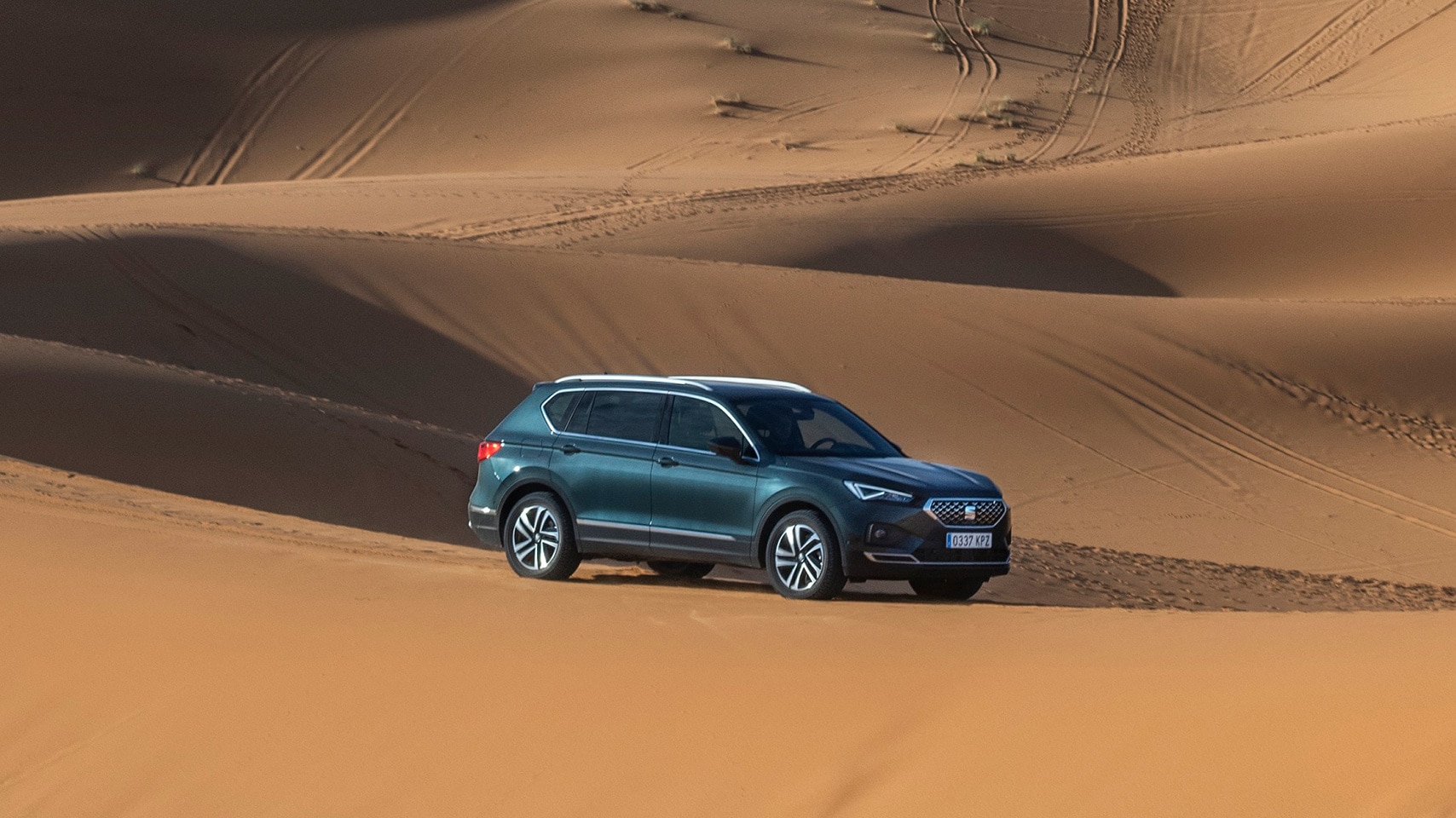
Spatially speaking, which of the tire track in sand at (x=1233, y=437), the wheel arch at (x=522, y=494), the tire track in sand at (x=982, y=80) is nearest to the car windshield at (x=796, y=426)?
the wheel arch at (x=522, y=494)

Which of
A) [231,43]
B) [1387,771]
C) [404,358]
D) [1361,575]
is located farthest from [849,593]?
[231,43]

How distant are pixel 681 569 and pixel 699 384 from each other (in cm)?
167

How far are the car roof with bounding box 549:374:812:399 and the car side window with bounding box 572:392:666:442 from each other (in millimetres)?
78

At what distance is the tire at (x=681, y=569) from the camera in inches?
472

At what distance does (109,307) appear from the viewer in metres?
21.7

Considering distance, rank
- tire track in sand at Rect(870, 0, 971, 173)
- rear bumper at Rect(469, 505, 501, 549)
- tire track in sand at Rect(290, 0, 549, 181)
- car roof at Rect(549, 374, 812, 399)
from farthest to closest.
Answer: tire track in sand at Rect(290, 0, 549, 181) → tire track in sand at Rect(870, 0, 971, 173) → rear bumper at Rect(469, 505, 501, 549) → car roof at Rect(549, 374, 812, 399)

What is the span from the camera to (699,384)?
11.1 meters

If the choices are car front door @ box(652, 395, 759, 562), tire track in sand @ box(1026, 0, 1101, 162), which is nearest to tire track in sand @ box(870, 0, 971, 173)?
tire track in sand @ box(1026, 0, 1101, 162)

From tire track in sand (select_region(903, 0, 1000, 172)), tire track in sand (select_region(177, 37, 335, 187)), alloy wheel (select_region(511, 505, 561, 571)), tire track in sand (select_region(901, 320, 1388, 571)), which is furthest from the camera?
tire track in sand (select_region(177, 37, 335, 187))

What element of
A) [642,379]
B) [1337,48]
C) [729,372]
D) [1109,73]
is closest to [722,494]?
[642,379]

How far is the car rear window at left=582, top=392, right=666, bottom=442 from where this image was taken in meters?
11.2

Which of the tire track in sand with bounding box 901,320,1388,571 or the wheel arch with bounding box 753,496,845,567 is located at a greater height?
the tire track in sand with bounding box 901,320,1388,571

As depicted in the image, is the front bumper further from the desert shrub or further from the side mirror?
the desert shrub

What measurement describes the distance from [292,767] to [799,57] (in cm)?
5013
